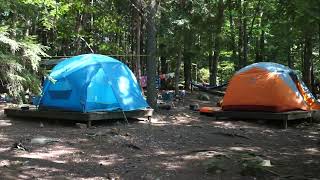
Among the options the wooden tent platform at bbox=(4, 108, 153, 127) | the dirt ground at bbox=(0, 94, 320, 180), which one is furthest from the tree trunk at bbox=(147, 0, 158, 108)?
the wooden tent platform at bbox=(4, 108, 153, 127)

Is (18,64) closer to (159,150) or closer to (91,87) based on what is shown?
(159,150)

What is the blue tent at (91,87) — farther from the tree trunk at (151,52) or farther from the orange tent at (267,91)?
the orange tent at (267,91)

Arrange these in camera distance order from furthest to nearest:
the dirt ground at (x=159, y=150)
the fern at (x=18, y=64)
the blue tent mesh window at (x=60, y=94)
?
the blue tent mesh window at (x=60, y=94) < the dirt ground at (x=159, y=150) < the fern at (x=18, y=64)

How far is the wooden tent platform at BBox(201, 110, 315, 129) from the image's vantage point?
41.9ft

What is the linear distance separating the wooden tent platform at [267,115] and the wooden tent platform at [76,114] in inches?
95.5

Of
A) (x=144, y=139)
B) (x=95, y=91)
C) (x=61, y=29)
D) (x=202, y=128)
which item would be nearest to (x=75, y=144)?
(x=144, y=139)

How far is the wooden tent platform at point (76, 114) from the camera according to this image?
11.7 m

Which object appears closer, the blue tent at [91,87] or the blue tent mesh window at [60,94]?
the blue tent at [91,87]

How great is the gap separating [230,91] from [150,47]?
9.58 ft

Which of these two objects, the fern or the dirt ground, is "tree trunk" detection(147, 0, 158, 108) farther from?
the fern

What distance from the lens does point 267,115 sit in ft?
42.7

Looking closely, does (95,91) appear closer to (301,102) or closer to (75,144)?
(75,144)

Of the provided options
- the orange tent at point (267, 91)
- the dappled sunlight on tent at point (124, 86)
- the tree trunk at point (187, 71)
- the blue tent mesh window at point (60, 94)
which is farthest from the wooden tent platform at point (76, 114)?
the tree trunk at point (187, 71)

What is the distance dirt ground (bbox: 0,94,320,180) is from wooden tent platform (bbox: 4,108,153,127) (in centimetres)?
22
